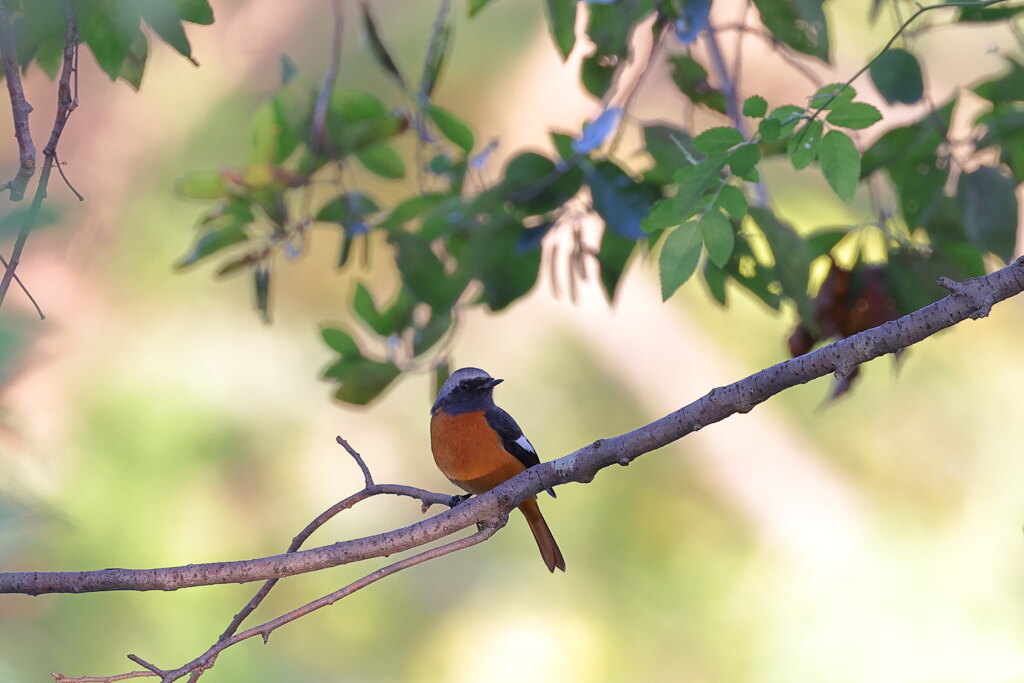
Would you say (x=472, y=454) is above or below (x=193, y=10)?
below

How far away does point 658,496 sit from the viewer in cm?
705

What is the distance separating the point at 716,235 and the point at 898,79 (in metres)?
1.08

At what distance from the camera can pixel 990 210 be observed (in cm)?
253

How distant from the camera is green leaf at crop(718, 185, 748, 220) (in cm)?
180

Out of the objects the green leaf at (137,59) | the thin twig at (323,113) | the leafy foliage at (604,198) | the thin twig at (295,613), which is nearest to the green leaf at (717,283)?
the leafy foliage at (604,198)

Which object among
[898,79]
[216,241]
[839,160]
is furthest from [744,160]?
[216,241]

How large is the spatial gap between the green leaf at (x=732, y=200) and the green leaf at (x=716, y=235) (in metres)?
0.02

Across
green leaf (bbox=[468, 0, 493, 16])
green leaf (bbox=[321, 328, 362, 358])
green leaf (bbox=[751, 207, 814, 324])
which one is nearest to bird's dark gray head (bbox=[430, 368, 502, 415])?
green leaf (bbox=[321, 328, 362, 358])

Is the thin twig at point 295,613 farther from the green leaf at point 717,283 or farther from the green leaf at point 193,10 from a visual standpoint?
the green leaf at point 717,283

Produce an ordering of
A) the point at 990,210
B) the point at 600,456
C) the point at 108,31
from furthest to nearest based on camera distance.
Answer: the point at 990,210 < the point at 108,31 < the point at 600,456

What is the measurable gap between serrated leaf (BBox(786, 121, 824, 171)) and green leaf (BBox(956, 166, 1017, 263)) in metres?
0.81

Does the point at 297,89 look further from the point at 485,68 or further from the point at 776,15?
the point at 485,68

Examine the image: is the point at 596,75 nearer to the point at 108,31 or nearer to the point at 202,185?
the point at 202,185

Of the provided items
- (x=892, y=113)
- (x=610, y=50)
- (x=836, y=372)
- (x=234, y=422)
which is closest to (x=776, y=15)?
(x=610, y=50)
